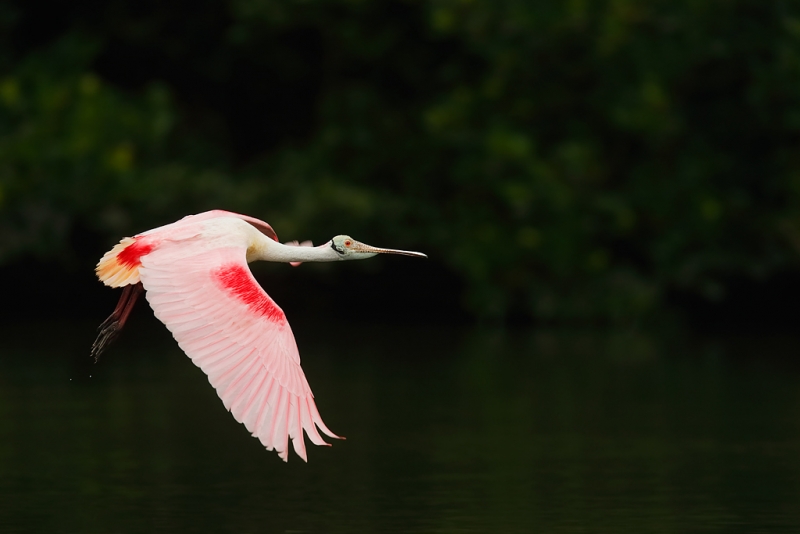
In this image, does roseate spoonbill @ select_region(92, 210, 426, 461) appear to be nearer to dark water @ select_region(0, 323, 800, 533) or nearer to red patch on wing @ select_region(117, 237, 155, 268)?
red patch on wing @ select_region(117, 237, 155, 268)

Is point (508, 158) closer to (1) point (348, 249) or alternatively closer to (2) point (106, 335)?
(1) point (348, 249)

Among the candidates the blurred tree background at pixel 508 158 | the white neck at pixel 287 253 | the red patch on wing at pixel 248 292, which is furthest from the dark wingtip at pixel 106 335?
the blurred tree background at pixel 508 158

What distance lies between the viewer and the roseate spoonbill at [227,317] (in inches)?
251

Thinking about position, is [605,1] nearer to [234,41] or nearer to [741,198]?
[741,198]

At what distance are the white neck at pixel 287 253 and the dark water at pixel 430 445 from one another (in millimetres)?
1347

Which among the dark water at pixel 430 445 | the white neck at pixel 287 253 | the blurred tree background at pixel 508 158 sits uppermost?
the blurred tree background at pixel 508 158

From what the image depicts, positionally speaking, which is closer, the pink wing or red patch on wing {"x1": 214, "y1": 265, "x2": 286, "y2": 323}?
the pink wing

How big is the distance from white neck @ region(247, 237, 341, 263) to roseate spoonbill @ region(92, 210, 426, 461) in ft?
0.66

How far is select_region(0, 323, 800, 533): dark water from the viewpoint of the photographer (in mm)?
8312

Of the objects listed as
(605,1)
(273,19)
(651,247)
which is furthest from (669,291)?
(273,19)

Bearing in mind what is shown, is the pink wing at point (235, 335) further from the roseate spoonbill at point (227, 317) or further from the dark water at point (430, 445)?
the dark water at point (430, 445)

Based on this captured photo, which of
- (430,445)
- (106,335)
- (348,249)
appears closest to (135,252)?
(106,335)

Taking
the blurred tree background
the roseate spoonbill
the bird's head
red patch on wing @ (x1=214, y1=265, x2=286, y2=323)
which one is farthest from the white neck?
the blurred tree background

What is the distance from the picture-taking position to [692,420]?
11859 millimetres
